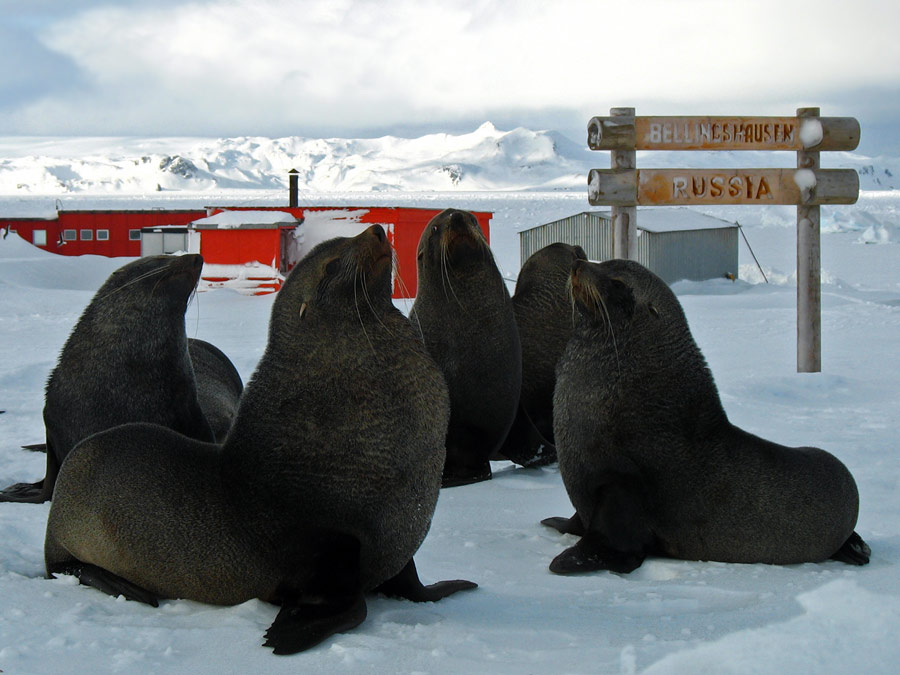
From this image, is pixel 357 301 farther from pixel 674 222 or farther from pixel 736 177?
pixel 674 222

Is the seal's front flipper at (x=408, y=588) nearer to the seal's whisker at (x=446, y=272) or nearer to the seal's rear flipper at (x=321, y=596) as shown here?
the seal's rear flipper at (x=321, y=596)

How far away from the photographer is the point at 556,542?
3.74 m

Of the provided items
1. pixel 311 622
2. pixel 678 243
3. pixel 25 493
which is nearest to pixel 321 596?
pixel 311 622

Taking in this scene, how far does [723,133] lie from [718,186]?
1.30ft

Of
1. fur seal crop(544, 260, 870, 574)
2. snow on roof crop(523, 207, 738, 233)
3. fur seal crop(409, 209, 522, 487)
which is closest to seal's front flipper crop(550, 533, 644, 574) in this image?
fur seal crop(544, 260, 870, 574)

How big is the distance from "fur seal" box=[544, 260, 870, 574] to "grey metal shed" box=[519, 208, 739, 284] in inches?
672

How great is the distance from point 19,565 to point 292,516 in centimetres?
106

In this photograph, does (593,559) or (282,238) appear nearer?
(593,559)

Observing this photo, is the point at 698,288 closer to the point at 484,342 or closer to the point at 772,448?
the point at 484,342

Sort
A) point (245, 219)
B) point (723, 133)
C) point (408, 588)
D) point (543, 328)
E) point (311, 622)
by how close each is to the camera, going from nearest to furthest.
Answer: point (311, 622), point (408, 588), point (543, 328), point (723, 133), point (245, 219)

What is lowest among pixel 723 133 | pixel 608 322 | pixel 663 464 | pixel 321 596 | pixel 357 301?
pixel 321 596

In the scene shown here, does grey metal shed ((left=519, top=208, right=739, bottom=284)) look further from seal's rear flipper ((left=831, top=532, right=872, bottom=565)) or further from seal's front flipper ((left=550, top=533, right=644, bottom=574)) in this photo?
seal's front flipper ((left=550, top=533, right=644, bottom=574))

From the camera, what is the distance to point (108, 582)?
2.85m

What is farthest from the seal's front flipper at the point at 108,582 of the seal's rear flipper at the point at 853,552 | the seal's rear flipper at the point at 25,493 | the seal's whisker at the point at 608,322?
the seal's rear flipper at the point at 853,552
